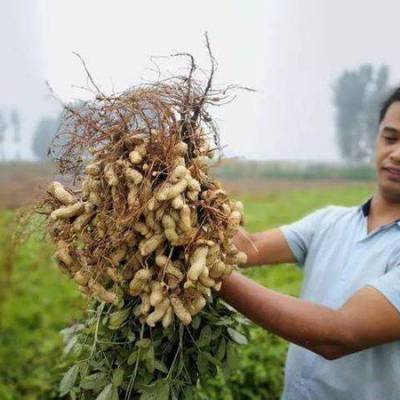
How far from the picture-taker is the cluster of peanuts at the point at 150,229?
1.00 m

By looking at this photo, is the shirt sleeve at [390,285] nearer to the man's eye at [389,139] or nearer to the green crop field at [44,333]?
the man's eye at [389,139]

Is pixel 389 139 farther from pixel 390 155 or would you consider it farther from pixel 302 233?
pixel 302 233

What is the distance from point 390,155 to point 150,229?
28.2 inches

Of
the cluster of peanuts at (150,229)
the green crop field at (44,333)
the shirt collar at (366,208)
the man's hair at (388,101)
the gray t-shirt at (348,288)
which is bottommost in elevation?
the green crop field at (44,333)

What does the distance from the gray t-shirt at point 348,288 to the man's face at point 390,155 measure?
0.10 meters

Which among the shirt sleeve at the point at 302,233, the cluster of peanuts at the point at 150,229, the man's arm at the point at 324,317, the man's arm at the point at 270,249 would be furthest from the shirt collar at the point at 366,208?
the cluster of peanuts at the point at 150,229

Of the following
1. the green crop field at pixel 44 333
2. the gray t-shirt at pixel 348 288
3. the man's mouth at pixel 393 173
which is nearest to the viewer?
the gray t-shirt at pixel 348 288

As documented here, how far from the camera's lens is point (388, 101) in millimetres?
1511

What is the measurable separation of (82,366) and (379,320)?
689 millimetres

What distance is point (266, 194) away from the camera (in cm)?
1182

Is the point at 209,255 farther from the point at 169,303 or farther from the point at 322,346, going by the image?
the point at 322,346

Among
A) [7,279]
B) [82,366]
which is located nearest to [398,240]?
[82,366]

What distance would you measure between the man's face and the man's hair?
0.06 ft

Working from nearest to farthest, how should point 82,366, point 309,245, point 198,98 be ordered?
point 198,98
point 82,366
point 309,245
